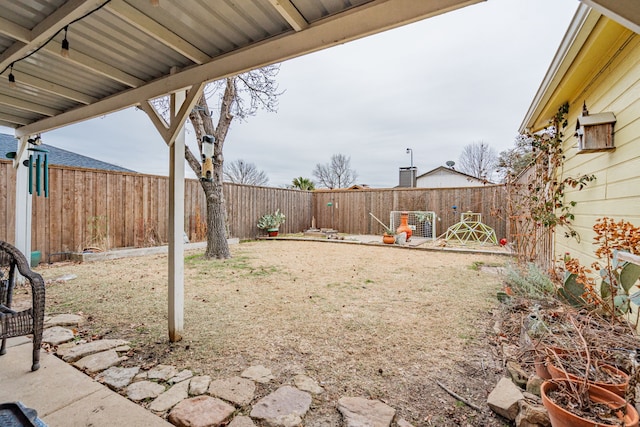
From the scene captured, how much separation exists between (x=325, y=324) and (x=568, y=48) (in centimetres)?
315

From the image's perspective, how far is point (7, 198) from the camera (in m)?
4.62

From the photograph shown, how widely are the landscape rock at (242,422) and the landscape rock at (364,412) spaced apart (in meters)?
0.42

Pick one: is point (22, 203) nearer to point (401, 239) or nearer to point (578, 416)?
point (578, 416)

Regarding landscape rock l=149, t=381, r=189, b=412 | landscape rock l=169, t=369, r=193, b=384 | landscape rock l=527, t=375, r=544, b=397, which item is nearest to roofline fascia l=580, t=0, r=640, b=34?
landscape rock l=527, t=375, r=544, b=397

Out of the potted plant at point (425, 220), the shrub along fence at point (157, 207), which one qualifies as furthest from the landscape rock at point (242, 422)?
the potted plant at point (425, 220)

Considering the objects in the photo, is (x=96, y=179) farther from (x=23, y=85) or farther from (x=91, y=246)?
(x=23, y=85)

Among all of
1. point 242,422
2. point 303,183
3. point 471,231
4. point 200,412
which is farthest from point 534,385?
point 303,183

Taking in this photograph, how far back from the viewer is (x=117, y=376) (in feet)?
5.64

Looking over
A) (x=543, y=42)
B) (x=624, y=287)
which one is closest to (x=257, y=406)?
(x=624, y=287)

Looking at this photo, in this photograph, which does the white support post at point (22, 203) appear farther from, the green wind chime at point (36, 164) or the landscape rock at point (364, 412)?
the landscape rock at point (364, 412)

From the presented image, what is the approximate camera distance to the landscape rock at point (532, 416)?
1.22 meters

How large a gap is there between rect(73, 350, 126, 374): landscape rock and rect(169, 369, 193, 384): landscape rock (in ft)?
1.59

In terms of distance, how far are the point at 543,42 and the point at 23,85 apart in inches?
301

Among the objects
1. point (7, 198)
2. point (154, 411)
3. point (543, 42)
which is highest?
point (543, 42)
